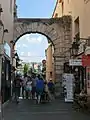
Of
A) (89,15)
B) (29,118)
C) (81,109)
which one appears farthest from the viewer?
Result: (89,15)

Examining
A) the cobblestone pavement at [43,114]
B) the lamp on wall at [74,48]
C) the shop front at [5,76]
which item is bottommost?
the cobblestone pavement at [43,114]

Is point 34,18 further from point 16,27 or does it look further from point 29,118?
point 29,118

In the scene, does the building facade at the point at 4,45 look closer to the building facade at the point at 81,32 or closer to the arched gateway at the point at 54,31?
the building facade at the point at 81,32

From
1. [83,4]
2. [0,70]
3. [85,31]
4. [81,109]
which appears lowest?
[81,109]

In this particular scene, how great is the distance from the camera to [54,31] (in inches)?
A: 1252

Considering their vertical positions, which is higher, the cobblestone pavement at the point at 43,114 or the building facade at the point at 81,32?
the building facade at the point at 81,32

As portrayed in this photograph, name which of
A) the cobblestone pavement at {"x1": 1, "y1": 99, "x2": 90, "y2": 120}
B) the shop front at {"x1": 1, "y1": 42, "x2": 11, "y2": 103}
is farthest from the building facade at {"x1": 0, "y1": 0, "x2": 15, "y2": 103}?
the cobblestone pavement at {"x1": 1, "y1": 99, "x2": 90, "y2": 120}

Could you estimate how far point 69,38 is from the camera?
31.6 m

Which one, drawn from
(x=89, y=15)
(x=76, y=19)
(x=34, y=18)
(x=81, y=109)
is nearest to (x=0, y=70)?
(x=81, y=109)

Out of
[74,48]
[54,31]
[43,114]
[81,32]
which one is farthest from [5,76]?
[54,31]

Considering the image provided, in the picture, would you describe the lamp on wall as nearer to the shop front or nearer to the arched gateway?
the arched gateway

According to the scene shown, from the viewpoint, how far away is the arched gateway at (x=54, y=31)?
103ft

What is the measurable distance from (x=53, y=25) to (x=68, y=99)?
345 inches

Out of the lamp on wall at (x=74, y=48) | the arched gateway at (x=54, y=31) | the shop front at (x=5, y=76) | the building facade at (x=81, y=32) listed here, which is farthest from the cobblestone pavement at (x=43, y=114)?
the arched gateway at (x=54, y=31)
